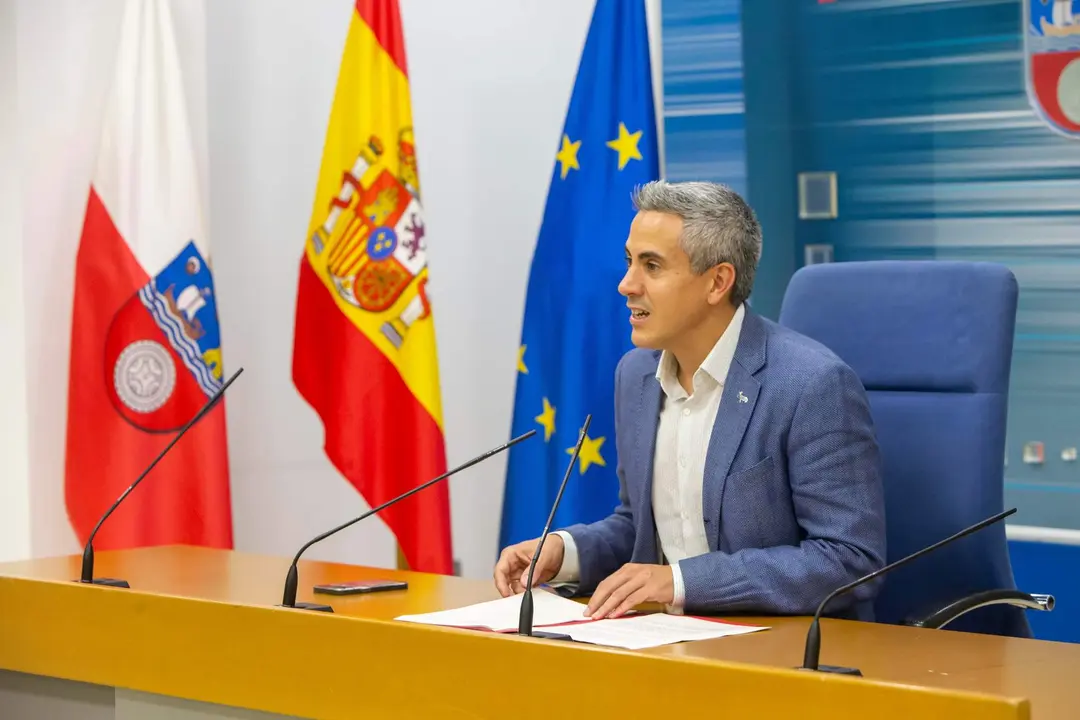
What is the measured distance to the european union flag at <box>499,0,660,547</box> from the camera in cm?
345

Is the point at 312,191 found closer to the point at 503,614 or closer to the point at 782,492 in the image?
the point at 782,492

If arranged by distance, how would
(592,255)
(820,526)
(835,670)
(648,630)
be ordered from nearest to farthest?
(835,670) < (648,630) < (820,526) < (592,255)

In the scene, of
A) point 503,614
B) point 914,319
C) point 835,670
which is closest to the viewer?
point 835,670

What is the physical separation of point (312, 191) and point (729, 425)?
250 centimetres

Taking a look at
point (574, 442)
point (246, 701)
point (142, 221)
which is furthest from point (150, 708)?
point (142, 221)

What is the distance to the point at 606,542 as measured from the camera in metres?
2.39

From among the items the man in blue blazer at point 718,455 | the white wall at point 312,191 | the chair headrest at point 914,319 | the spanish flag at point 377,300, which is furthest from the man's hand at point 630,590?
the white wall at point 312,191

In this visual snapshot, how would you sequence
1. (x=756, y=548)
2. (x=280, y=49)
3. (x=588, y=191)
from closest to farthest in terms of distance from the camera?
(x=756, y=548) < (x=588, y=191) < (x=280, y=49)

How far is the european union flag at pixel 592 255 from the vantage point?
3.45 meters

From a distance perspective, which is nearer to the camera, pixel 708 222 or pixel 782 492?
pixel 782 492

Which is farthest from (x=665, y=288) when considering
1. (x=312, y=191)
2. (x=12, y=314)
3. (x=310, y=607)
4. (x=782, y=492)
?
(x=312, y=191)

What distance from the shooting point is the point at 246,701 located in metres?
1.86

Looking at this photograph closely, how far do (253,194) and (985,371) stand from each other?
2.73m

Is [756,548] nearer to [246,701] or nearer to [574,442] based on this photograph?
[246,701]
